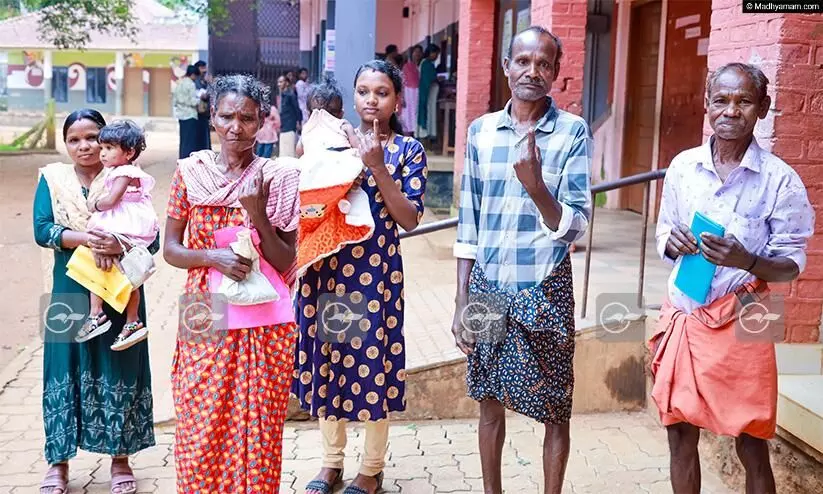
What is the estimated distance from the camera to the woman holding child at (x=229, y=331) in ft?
9.62

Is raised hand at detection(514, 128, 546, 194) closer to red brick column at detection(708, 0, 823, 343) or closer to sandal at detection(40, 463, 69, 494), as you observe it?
red brick column at detection(708, 0, 823, 343)

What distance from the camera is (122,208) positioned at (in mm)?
3529

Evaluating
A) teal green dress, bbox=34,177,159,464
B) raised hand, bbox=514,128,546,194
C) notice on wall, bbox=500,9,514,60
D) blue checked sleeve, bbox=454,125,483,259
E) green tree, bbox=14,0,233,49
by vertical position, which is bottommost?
teal green dress, bbox=34,177,159,464

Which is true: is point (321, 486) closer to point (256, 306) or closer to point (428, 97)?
point (256, 306)

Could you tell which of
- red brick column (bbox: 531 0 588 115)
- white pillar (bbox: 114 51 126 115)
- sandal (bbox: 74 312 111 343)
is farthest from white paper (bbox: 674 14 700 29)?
white pillar (bbox: 114 51 126 115)

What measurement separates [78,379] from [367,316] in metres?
1.22

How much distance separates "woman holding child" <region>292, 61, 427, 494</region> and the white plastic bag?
492mm

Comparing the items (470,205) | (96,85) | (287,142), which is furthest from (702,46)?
(96,85)

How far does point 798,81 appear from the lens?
3.73m

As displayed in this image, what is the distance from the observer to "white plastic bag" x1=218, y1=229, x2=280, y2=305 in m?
2.89

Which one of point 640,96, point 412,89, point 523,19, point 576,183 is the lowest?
point 576,183

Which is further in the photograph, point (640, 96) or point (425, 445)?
point (640, 96)

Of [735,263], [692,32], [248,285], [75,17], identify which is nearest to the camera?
[735,263]

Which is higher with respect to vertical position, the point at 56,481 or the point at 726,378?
the point at 726,378
